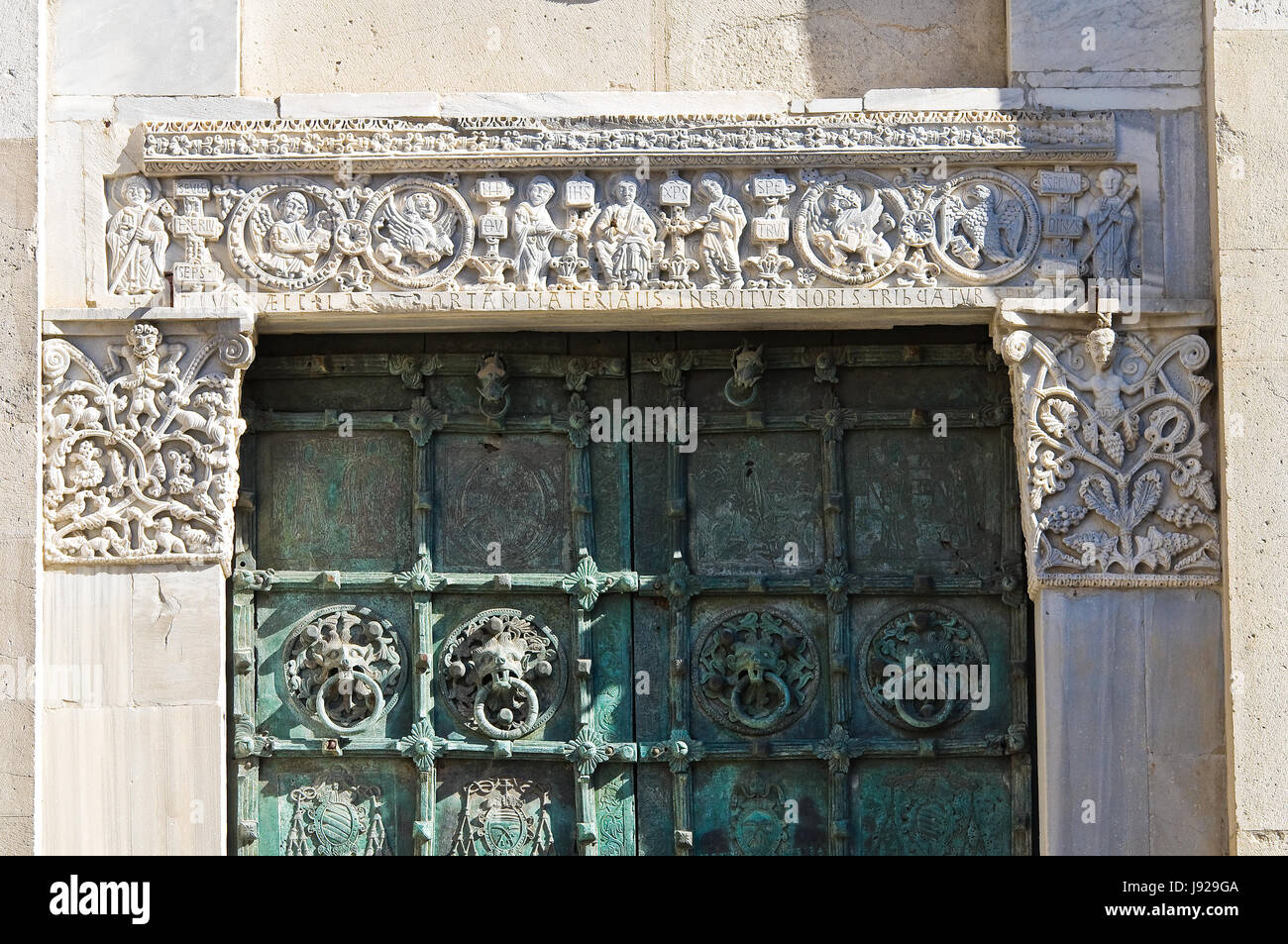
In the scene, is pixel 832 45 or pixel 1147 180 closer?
pixel 1147 180

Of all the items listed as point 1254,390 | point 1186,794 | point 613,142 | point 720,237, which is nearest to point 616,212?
point 613,142

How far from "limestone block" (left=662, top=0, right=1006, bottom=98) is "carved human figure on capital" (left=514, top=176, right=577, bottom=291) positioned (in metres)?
0.58

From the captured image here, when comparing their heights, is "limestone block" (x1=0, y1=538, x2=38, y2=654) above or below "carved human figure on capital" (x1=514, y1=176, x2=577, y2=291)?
below

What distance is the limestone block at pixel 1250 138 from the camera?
18.2 ft

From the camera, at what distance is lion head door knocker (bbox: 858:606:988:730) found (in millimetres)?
5789

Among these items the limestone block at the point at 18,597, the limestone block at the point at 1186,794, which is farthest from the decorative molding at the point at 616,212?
the limestone block at the point at 1186,794

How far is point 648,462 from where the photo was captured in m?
5.94

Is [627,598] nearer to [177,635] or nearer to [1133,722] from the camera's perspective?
[177,635]

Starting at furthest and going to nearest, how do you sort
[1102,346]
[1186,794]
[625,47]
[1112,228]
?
[625,47] < [1112,228] < [1102,346] < [1186,794]

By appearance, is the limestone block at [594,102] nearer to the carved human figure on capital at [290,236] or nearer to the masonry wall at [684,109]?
the masonry wall at [684,109]

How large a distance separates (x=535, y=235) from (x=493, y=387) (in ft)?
1.62

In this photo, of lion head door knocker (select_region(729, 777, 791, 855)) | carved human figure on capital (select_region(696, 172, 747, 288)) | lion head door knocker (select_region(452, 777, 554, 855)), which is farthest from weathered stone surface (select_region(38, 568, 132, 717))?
carved human figure on capital (select_region(696, 172, 747, 288))

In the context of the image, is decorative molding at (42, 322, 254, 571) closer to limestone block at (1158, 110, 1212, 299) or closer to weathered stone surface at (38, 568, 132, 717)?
weathered stone surface at (38, 568, 132, 717)

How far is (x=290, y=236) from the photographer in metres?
5.77
